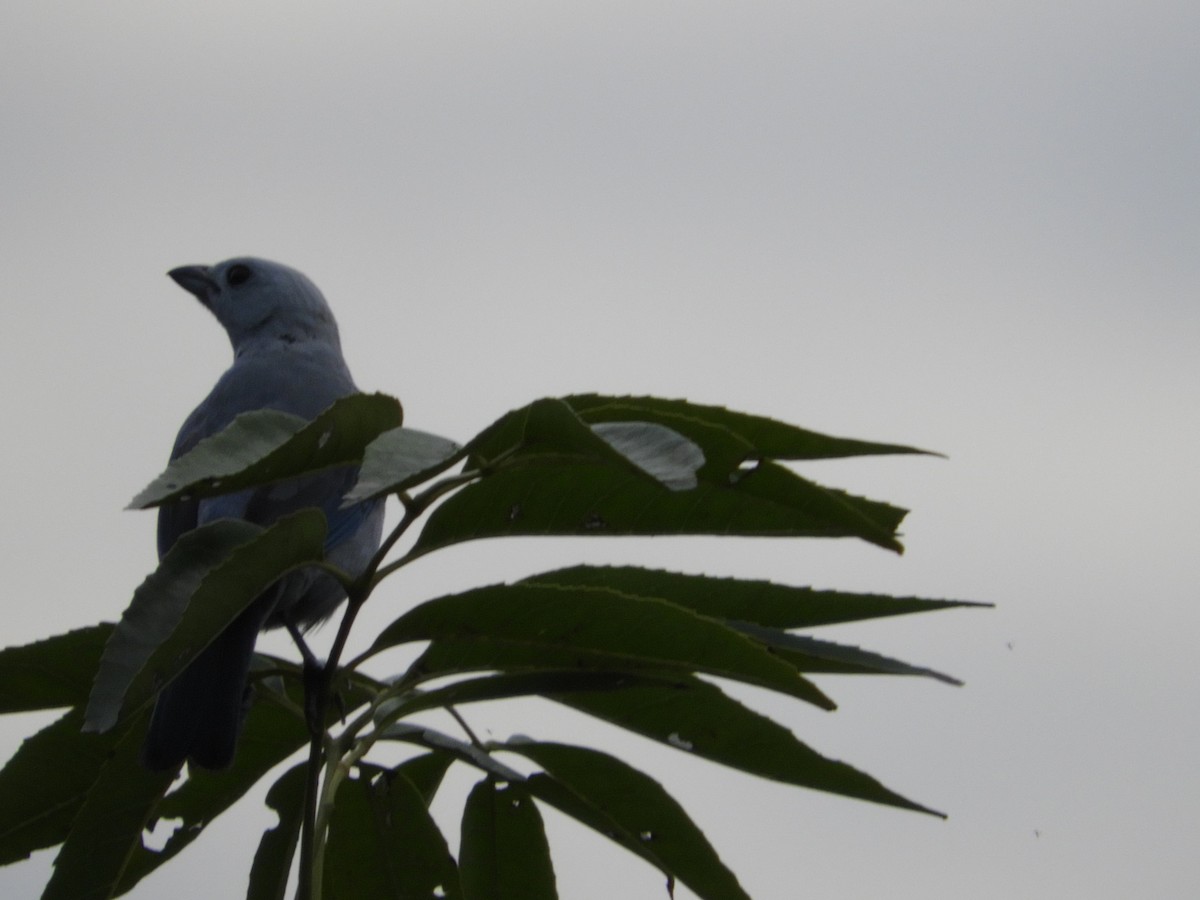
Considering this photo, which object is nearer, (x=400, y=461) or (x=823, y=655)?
(x=400, y=461)

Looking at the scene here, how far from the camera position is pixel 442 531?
6.67ft

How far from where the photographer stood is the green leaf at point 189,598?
162cm

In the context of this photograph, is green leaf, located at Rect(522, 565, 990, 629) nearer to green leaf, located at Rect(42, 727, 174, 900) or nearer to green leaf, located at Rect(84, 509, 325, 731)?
green leaf, located at Rect(84, 509, 325, 731)

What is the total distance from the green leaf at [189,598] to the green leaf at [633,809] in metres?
0.64

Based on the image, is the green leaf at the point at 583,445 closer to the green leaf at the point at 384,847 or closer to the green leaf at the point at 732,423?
the green leaf at the point at 732,423

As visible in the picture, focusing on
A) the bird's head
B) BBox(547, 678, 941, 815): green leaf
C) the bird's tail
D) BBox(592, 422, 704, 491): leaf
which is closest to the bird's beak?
the bird's head

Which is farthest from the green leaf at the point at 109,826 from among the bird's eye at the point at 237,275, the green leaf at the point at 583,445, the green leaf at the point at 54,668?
the bird's eye at the point at 237,275

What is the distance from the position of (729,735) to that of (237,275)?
3674 mm

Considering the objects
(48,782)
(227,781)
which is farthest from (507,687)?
(48,782)

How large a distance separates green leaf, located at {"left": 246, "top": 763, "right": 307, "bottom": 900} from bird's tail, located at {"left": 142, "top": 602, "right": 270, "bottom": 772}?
0.14 m

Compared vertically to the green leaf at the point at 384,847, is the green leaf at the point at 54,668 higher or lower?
higher

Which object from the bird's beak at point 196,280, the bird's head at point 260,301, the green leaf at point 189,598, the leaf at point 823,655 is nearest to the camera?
the green leaf at point 189,598

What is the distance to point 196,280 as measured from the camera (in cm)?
547

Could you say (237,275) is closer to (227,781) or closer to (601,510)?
(227,781)
